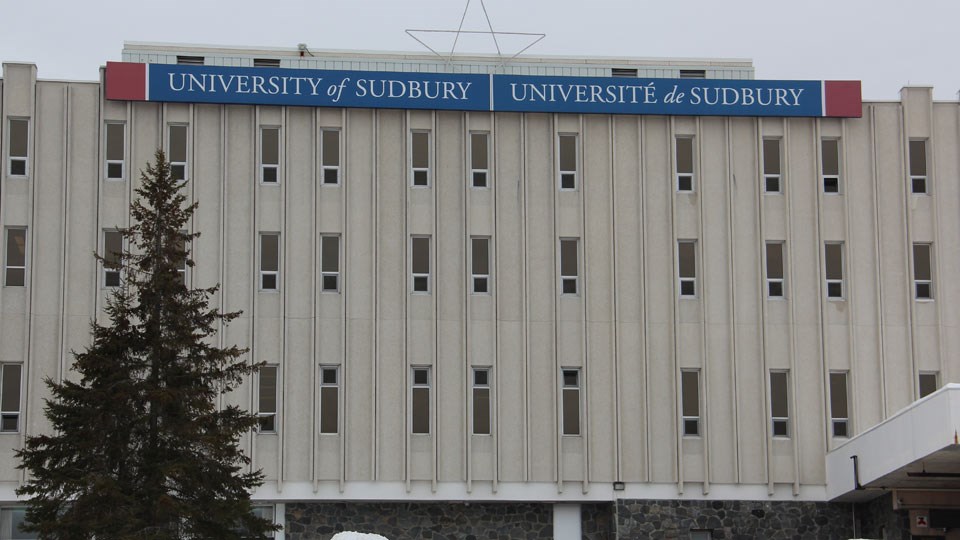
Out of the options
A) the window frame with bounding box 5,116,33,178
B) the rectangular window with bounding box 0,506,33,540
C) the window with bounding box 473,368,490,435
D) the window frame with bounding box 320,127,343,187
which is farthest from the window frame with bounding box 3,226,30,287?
the window with bounding box 473,368,490,435

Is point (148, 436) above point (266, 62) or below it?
below

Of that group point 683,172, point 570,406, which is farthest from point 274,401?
point 683,172

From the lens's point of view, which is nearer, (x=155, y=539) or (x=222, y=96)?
(x=155, y=539)

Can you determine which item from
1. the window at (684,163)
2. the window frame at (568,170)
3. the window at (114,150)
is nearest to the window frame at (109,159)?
the window at (114,150)

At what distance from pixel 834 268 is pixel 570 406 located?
746cm

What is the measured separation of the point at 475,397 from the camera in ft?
132

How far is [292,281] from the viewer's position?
4022 cm

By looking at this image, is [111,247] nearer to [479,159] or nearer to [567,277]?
[479,159]

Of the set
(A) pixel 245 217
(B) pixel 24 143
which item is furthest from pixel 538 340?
(B) pixel 24 143

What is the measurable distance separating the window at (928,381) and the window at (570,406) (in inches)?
333

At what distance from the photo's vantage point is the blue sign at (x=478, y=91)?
40438mm

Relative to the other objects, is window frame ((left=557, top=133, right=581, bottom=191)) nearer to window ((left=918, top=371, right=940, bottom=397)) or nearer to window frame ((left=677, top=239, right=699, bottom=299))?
window frame ((left=677, top=239, right=699, bottom=299))

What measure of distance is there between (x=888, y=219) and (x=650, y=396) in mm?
7468

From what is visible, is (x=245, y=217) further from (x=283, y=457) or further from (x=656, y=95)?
(x=656, y=95)
